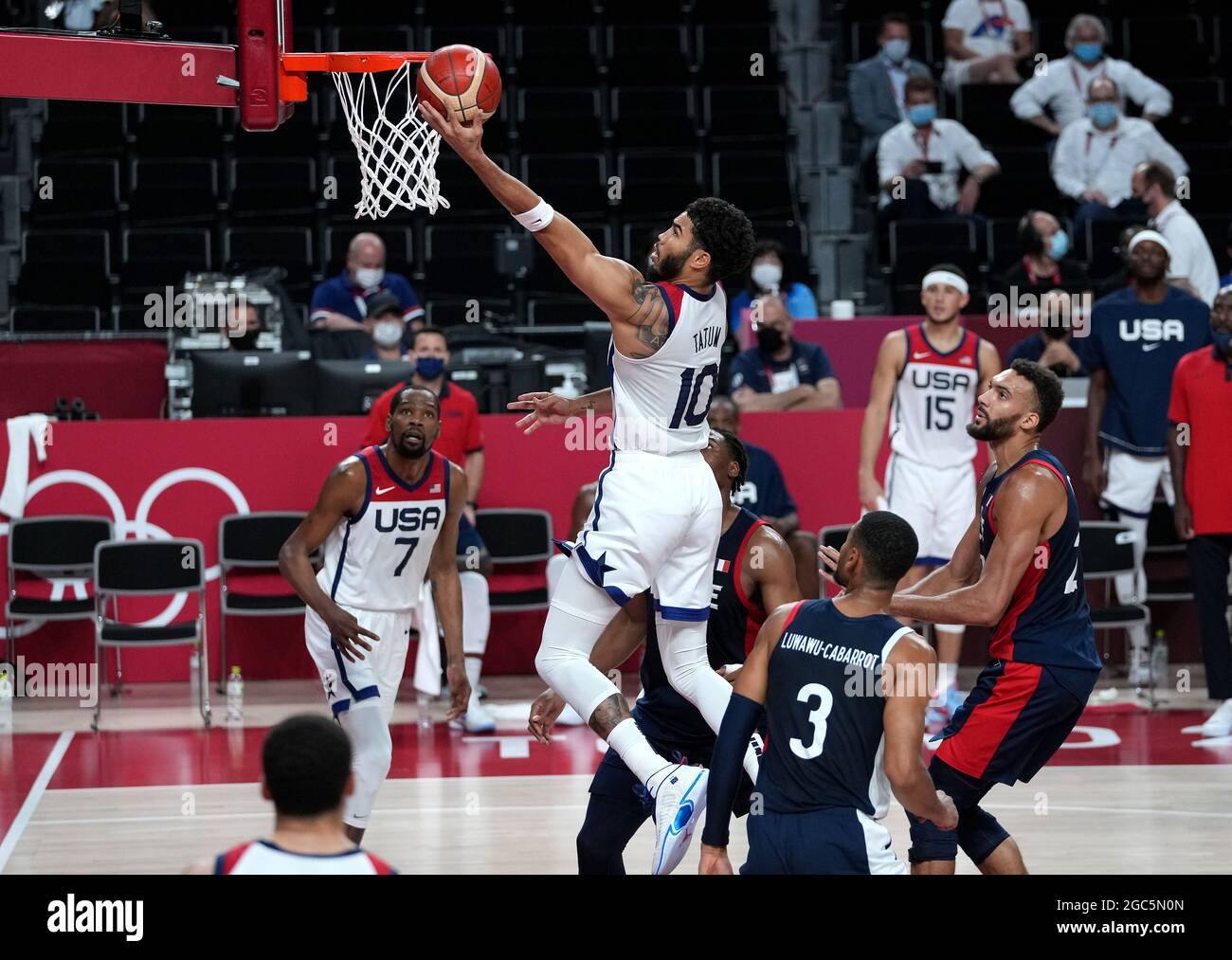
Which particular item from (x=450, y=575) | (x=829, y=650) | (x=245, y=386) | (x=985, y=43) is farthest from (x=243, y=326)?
(x=985, y=43)

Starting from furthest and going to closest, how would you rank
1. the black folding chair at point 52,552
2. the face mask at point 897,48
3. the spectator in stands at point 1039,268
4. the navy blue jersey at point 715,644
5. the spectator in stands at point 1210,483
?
the face mask at point 897,48 → the spectator in stands at point 1039,268 → the black folding chair at point 52,552 → the spectator in stands at point 1210,483 → the navy blue jersey at point 715,644

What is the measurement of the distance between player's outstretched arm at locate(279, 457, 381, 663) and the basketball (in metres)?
1.95

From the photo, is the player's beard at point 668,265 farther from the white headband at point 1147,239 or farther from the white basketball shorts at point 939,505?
the white headband at point 1147,239

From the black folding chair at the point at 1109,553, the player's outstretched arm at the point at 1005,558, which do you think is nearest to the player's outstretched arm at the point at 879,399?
the black folding chair at the point at 1109,553

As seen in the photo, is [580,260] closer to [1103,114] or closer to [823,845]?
[823,845]

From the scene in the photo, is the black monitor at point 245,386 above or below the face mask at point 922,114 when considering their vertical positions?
below

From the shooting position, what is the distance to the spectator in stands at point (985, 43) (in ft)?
46.5

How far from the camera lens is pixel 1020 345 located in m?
10.4

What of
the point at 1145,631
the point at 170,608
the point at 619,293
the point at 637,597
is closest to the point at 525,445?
the point at 170,608

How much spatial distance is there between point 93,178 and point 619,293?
888cm

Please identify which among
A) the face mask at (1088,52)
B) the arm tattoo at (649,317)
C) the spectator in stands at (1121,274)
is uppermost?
the face mask at (1088,52)

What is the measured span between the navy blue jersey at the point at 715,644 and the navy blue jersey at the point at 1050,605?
84 cm
